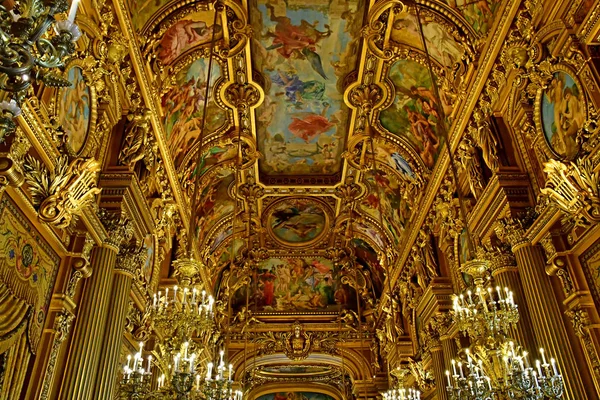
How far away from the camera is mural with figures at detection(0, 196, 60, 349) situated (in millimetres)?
Answer: 4959

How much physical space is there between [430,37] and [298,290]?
41.0ft

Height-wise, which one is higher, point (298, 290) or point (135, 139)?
point (298, 290)

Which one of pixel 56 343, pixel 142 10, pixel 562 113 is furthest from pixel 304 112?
pixel 56 343

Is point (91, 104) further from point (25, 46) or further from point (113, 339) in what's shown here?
point (25, 46)

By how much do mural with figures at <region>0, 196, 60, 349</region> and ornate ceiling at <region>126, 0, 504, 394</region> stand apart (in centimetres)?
253

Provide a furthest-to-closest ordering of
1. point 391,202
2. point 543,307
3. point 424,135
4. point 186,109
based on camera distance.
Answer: point 391,202
point 424,135
point 186,109
point 543,307

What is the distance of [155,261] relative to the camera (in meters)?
10.4

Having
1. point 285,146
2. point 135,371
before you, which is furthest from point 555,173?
point 285,146

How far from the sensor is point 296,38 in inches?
434

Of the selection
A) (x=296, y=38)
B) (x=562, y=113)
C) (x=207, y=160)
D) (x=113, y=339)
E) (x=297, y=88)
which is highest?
(x=297, y=88)

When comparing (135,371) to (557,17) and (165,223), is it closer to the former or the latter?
(165,223)

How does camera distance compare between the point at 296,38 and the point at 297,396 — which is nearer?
the point at 296,38

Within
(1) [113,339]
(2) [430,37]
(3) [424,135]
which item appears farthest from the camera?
(3) [424,135]

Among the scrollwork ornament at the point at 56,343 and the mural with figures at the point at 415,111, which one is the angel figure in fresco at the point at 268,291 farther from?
the scrollwork ornament at the point at 56,343
